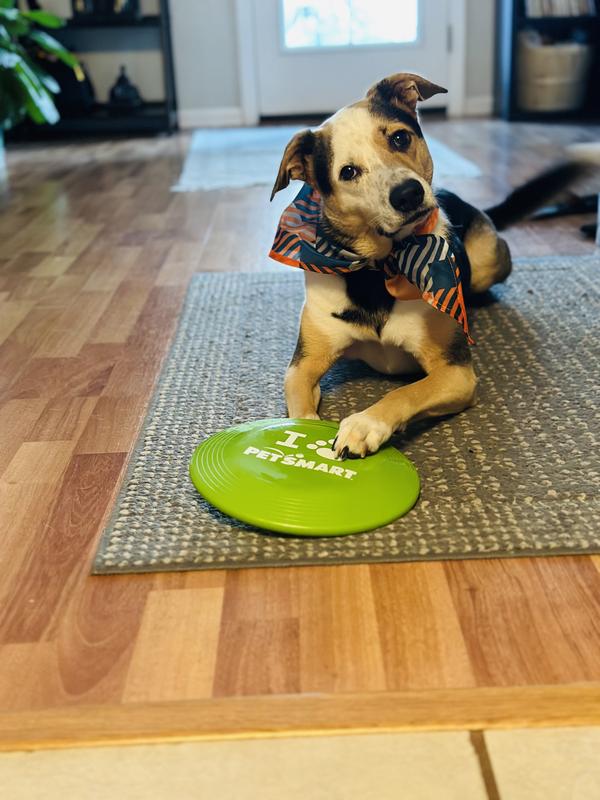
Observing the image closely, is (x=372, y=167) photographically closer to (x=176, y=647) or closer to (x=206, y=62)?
(x=176, y=647)

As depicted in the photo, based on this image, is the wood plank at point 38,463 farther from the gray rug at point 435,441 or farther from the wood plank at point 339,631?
the wood plank at point 339,631

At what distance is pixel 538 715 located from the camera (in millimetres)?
888

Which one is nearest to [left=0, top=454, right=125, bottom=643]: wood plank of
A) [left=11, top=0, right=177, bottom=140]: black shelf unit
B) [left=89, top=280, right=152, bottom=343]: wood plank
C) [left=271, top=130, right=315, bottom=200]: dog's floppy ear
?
[left=271, top=130, right=315, bottom=200]: dog's floppy ear

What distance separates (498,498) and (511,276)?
1.26 metres

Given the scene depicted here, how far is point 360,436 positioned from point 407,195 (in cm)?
42

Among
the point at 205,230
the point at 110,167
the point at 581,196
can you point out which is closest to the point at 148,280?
the point at 205,230

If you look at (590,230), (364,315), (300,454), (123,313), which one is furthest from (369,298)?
(590,230)

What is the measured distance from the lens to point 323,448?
1345mm

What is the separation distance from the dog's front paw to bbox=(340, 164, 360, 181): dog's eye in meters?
0.44

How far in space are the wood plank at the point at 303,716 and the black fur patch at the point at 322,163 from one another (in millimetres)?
940

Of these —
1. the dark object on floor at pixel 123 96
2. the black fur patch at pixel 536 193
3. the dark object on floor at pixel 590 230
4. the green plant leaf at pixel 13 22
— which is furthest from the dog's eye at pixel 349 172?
the dark object on floor at pixel 123 96

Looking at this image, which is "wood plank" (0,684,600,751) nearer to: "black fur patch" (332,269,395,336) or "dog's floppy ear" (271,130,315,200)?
"black fur patch" (332,269,395,336)

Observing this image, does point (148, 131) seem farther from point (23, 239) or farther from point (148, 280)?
point (148, 280)

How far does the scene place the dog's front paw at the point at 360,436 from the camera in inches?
51.9
